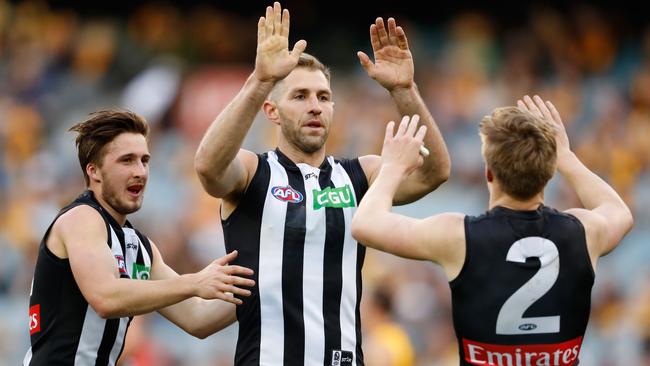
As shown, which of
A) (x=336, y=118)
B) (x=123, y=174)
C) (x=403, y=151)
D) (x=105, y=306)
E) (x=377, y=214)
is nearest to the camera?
(x=377, y=214)

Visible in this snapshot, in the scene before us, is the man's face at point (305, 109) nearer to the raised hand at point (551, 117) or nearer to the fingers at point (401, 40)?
the fingers at point (401, 40)

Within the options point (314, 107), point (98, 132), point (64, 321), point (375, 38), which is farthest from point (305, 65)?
point (64, 321)

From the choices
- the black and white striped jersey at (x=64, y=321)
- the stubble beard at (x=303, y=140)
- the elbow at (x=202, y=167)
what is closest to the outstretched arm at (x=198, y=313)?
the black and white striped jersey at (x=64, y=321)

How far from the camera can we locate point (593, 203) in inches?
223

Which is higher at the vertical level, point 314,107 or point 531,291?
point 314,107

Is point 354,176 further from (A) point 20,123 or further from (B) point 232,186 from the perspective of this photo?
(A) point 20,123

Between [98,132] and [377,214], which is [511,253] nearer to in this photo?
[377,214]

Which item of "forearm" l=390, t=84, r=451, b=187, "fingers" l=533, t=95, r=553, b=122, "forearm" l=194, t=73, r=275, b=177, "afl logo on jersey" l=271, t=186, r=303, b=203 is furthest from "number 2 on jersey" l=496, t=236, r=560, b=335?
"forearm" l=194, t=73, r=275, b=177

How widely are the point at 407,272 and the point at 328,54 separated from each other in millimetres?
5934

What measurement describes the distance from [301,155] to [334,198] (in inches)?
14.0

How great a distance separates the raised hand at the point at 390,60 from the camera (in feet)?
20.7

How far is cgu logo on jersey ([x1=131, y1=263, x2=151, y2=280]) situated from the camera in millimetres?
6406

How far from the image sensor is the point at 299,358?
6.03 meters

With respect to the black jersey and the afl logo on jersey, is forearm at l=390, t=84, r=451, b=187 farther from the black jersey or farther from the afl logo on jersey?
the black jersey
